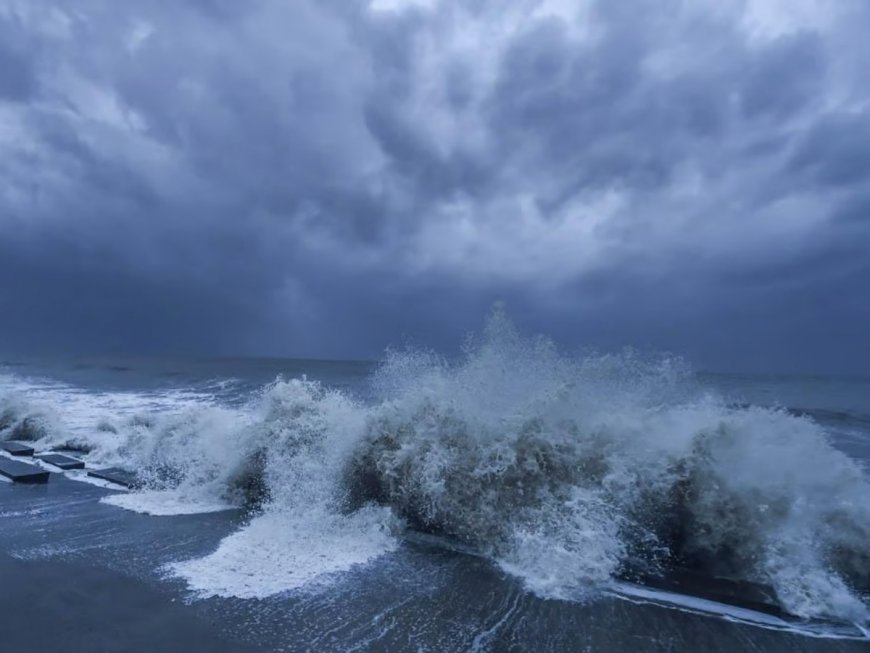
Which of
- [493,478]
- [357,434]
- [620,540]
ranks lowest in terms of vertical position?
[620,540]

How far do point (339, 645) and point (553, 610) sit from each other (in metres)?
1.95

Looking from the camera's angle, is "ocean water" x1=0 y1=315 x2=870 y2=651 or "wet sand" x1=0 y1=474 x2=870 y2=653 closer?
"wet sand" x1=0 y1=474 x2=870 y2=653

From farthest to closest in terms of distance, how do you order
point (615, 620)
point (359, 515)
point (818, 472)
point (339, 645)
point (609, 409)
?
1. point (609, 409)
2. point (359, 515)
3. point (818, 472)
4. point (615, 620)
5. point (339, 645)

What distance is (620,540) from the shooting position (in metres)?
5.86

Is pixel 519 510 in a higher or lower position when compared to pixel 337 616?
higher

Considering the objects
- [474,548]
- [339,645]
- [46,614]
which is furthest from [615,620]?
[46,614]

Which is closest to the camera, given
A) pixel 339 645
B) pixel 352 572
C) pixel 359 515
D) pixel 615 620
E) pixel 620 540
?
pixel 339 645

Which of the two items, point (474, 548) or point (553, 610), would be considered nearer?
point (553, 610)

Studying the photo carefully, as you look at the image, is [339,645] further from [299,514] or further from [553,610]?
[299,514]

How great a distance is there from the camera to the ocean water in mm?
4609

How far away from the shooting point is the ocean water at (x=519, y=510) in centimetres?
461

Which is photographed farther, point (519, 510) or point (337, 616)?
Result: point (519, 510)

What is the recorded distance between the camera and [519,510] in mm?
6410

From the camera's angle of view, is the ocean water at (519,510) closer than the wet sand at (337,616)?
No
